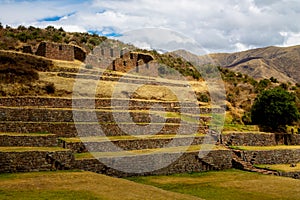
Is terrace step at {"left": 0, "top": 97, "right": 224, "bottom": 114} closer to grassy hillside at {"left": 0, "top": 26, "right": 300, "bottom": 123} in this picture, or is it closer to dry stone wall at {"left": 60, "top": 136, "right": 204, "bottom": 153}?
grassy hillside at {"left": 0, "top": 26, "right": 300, "bottom": 123}

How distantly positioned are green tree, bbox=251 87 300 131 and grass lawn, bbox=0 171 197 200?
19070mm

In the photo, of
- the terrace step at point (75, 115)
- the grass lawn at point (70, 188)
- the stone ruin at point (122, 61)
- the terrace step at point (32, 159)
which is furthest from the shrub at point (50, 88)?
the grass lawn at point (70, 188)

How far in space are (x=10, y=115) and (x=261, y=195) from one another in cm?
1159

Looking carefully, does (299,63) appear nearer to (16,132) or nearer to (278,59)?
(278,59)

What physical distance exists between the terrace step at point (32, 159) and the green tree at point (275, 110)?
18.7m

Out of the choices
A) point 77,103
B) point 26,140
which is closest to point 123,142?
point 26,140

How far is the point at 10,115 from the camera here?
18844 millimetres

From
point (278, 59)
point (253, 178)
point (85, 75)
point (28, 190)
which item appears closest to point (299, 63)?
point (278, 59)

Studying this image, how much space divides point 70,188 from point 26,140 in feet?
16.8

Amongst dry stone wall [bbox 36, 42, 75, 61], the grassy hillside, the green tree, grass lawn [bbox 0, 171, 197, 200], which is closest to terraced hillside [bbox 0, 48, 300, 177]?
the grassy hillside

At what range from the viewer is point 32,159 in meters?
14.3

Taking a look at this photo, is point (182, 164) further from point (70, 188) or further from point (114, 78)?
point (114, 78)

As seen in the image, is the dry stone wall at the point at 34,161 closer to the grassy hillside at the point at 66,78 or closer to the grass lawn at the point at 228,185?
the grass lawn at the point at 228,185

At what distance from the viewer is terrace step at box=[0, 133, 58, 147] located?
51.3 feet
